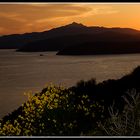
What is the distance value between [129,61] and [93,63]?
706 millimetres

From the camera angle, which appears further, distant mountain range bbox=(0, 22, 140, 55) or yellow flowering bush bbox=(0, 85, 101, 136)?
distant mountain range bbox=(0, 22, 140, 55)

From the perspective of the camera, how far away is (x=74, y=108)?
7.32 meters

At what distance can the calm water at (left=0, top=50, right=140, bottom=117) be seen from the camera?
292 inches

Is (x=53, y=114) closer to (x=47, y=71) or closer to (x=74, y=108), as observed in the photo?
(x=74, y=108)

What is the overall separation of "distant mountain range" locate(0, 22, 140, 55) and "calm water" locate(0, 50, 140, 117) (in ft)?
0.59

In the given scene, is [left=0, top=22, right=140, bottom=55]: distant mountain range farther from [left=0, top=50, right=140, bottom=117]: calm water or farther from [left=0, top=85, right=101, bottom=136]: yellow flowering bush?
[left=0, top=85, right=101, bottom=136]: yellow flowering bush

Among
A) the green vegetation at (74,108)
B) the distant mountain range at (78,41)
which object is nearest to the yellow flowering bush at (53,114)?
the green vegetation at (74,108)

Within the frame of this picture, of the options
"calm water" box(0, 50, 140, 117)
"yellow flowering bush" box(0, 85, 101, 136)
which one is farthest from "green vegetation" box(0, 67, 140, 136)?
"calm water" box(0, 50, 140, 117)

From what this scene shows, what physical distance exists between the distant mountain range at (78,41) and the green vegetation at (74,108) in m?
0.94

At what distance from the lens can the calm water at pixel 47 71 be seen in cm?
742

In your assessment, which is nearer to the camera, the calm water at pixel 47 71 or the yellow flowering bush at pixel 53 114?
the yellow flowering bush at pixel 53 114

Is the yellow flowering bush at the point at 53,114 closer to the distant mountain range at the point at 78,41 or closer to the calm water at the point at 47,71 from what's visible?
the calm water at the point at 47,71

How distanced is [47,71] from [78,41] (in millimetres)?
1236

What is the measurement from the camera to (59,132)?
22.7 feet
